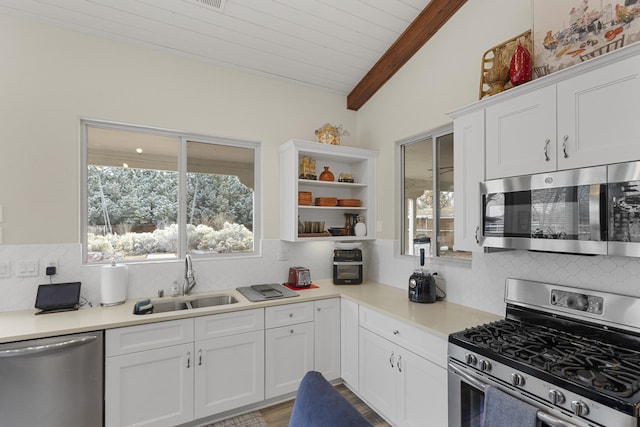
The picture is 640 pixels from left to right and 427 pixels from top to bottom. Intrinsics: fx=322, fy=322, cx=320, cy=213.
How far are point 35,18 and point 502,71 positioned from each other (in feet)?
10.4

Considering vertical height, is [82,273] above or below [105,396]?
above

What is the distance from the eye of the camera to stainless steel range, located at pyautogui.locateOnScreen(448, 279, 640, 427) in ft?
3.93

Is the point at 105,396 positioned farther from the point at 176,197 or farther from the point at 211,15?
the point at 211,15

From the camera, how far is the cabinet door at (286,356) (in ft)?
8.22

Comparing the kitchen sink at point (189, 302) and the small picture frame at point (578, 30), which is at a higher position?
the small picture frame at point (578, 30)

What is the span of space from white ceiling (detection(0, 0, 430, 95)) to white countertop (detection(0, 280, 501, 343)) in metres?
2.06

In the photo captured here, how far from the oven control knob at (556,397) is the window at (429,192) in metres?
1.26

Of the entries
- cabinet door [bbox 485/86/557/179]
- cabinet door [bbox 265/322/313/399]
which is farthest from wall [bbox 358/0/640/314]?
cabinet door [bbox 265/322/313/399]

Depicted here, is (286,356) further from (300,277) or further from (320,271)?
(320,271)

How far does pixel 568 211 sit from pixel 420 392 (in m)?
1.33

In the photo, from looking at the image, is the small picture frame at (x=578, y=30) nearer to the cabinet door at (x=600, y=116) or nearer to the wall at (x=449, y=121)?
the wall at (x=449, y=121)

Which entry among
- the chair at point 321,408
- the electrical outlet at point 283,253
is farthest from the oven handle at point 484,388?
the electrical outlet at point 283,253

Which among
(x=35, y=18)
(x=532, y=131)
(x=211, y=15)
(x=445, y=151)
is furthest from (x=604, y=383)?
(x=35, y=18)

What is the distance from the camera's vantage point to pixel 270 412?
8.16 feet
